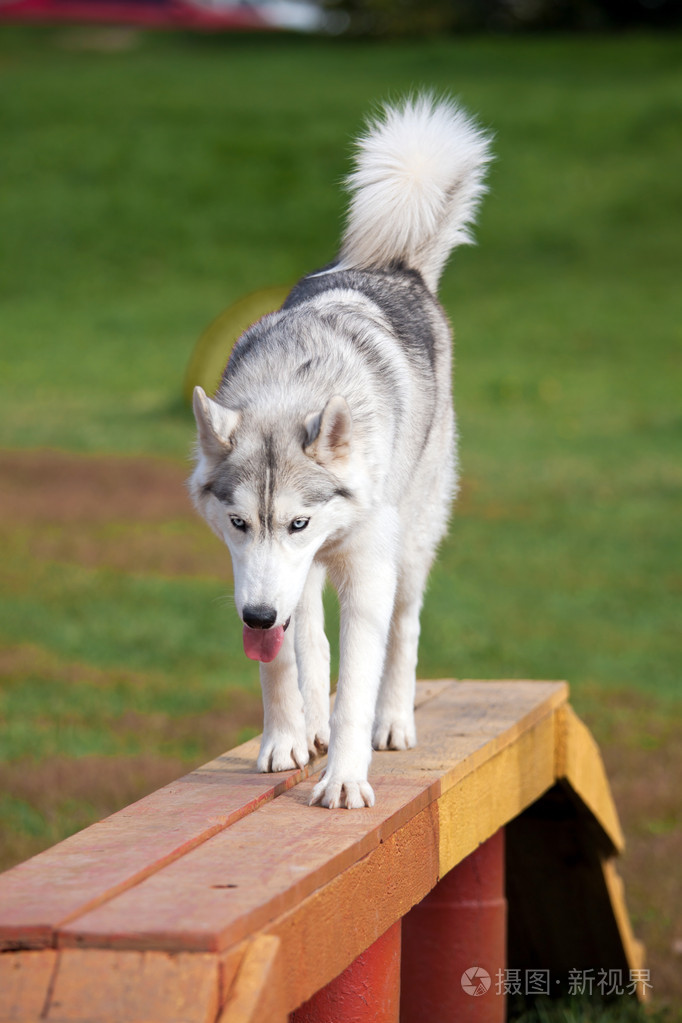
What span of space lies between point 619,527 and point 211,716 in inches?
220

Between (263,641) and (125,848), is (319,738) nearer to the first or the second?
(263,641)

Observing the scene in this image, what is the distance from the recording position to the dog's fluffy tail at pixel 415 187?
425 centimetres

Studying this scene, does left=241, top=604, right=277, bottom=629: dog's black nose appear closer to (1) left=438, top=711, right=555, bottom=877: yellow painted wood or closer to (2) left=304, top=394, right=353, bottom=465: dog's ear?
(2) left=304, top=394, right=353, bottom=465: dog's ear

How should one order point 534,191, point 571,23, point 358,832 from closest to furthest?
point 358,832, point 534,191, point 571,23

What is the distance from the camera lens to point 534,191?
26.3 m

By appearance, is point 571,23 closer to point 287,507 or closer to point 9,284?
point 9,284

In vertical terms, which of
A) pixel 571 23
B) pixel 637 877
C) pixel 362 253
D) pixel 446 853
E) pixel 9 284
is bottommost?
pixel 637 877

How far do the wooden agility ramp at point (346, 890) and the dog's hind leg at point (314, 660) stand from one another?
15 centimetres

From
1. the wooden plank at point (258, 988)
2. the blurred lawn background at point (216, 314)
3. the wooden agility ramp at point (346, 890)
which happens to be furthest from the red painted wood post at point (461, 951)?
the wooden plank at point (258, 988)

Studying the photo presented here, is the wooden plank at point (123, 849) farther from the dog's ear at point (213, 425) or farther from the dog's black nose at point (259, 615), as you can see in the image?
the dog's ear at point (213, 425)

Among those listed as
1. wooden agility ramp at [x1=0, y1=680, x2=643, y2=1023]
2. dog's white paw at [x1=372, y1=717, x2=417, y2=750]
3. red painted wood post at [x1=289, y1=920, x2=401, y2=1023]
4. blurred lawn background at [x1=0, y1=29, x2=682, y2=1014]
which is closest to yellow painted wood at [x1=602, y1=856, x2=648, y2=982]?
wooden agility ramp at [x1=0, y1=680, x2=643, y2=1023]

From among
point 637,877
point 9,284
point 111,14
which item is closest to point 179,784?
point 637,877

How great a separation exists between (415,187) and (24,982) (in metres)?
3.05

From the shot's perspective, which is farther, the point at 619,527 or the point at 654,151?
the point at 654,151
